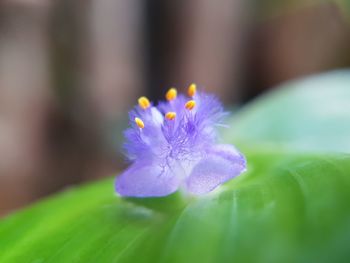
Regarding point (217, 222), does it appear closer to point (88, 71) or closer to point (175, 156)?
point (175, 156)

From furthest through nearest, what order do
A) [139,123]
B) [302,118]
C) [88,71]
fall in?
1. [88,71]
2. [302,118]
3. [139,123]

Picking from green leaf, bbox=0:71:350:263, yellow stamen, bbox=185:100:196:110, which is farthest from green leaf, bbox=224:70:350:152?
yellow stamen, bbox=185:100:196:110

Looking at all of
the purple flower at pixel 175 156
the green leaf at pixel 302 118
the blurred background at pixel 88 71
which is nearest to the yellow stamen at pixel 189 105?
the purple flower at pixel 175 156

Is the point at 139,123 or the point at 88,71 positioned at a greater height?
the point at 88,71

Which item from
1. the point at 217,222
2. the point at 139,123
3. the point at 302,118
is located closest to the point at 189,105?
the point at 139,123

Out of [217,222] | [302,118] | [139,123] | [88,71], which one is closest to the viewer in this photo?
[217,222]

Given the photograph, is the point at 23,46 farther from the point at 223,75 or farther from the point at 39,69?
the point at 223,75
